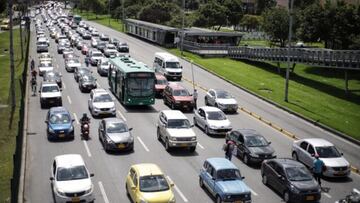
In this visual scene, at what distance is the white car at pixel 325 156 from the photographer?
27281mm

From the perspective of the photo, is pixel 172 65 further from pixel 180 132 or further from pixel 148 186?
pixel 148 186

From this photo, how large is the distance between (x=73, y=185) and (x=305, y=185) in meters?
10.5

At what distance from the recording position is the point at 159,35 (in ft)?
291

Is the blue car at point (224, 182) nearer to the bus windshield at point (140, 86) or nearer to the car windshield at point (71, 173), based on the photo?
the car windshield at point (71, 173)

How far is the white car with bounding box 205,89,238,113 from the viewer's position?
41.5 meters

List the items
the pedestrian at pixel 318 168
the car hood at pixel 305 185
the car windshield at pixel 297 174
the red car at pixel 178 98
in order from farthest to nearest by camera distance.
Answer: the red car at pixel 178 98
the pedestrian at pixel 318 168
the car windshield at pixel 297 174
the car hood at pixel 305 185

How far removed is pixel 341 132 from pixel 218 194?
18009 millimetres

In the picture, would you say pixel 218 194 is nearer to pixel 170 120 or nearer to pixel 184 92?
pixel 170 120

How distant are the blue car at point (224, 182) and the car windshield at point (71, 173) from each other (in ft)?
18.5

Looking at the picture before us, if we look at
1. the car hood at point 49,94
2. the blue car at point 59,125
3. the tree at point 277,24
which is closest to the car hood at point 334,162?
the blue car at point 59,125

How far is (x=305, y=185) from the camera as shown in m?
23.4

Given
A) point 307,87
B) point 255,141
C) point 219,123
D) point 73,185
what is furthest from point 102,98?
point 307,87

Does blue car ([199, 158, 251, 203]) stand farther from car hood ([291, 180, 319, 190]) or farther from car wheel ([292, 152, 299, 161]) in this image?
car wheel ([292, 152, 299, 161])

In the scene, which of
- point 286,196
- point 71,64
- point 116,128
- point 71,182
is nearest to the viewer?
point 71,182
